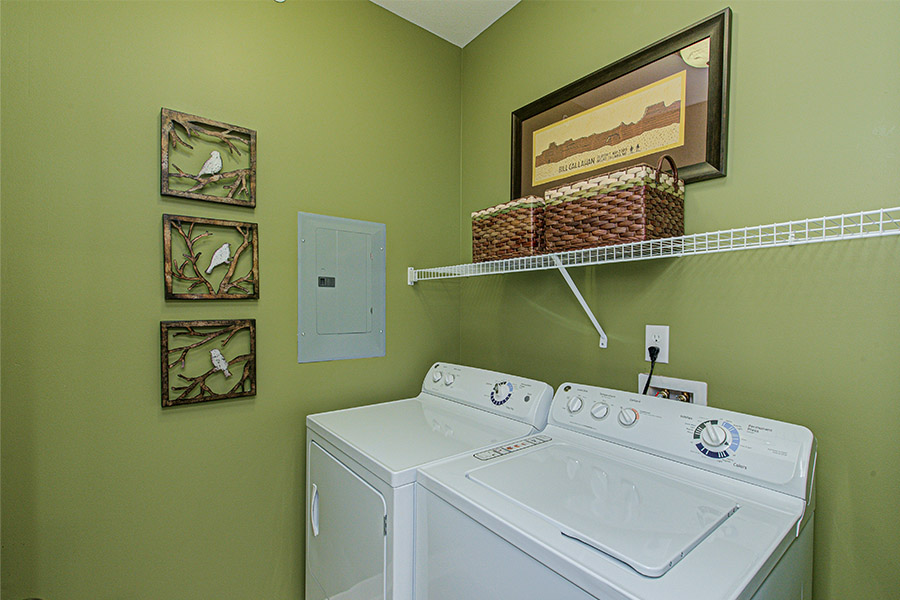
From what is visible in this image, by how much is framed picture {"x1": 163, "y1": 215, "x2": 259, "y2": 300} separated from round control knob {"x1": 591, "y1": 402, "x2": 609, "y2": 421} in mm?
1234

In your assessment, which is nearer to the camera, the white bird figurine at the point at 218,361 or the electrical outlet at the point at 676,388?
the electrical outlet at the point at 676,388

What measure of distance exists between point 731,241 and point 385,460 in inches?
42.7

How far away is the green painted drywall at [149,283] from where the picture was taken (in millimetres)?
1216

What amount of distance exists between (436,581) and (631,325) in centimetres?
99

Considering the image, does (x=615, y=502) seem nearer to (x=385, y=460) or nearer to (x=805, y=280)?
(x=385, y=460)

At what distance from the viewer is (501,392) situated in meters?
1.54

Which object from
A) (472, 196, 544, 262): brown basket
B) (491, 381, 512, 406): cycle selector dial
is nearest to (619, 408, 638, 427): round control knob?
(491, 381, 512, 406): cycle selector dial

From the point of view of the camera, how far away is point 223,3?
1.51m

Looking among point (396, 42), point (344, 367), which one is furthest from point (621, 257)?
point (396, 42)

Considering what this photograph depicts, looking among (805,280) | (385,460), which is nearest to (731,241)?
(805,280)

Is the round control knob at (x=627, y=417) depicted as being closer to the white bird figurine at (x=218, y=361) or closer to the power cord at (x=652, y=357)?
the power cord at (x=652, y=357)

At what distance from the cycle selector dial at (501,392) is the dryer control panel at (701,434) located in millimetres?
190

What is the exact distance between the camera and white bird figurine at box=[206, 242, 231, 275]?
4.85 feet

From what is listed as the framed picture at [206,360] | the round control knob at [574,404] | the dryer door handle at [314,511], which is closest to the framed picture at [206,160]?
the framed picture at [206,360]
